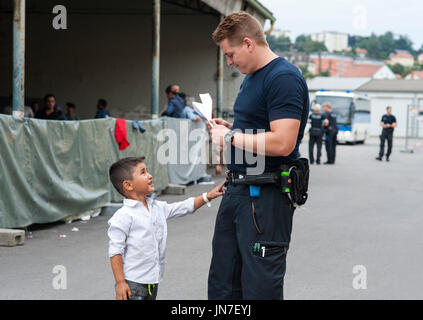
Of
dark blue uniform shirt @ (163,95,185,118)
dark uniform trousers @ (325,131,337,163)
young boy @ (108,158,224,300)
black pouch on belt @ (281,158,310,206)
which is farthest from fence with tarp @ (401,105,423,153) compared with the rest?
black pouch on belt @ (281,158,310,206)

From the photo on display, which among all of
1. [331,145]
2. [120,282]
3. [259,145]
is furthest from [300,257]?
[331,145]

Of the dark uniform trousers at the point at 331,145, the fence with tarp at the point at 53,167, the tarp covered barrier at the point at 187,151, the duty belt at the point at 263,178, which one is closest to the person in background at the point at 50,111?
the tarp covered barrier at the point at 187,151

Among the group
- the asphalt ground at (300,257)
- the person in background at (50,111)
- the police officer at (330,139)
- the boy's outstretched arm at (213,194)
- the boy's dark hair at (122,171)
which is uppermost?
the person in background at (50,111)

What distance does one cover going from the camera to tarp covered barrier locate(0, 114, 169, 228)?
803 centimetres

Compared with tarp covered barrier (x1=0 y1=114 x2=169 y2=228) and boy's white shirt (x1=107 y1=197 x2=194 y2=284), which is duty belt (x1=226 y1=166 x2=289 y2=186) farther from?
tarp covered barrier (x1=0 y1=114 x2=169 y2=228)

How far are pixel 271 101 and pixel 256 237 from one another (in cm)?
71

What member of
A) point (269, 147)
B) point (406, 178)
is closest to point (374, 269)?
point (269, 147)

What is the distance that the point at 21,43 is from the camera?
8.80 m

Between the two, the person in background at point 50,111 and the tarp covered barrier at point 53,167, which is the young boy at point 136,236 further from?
the person in background at point 50,111

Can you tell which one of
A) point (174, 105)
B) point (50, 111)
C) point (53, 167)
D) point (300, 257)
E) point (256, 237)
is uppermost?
point (174, 105)

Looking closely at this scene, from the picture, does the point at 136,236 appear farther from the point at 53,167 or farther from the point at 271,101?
the point at 53,167

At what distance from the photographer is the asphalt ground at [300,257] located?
19.5 ft

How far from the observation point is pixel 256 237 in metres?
3.51
